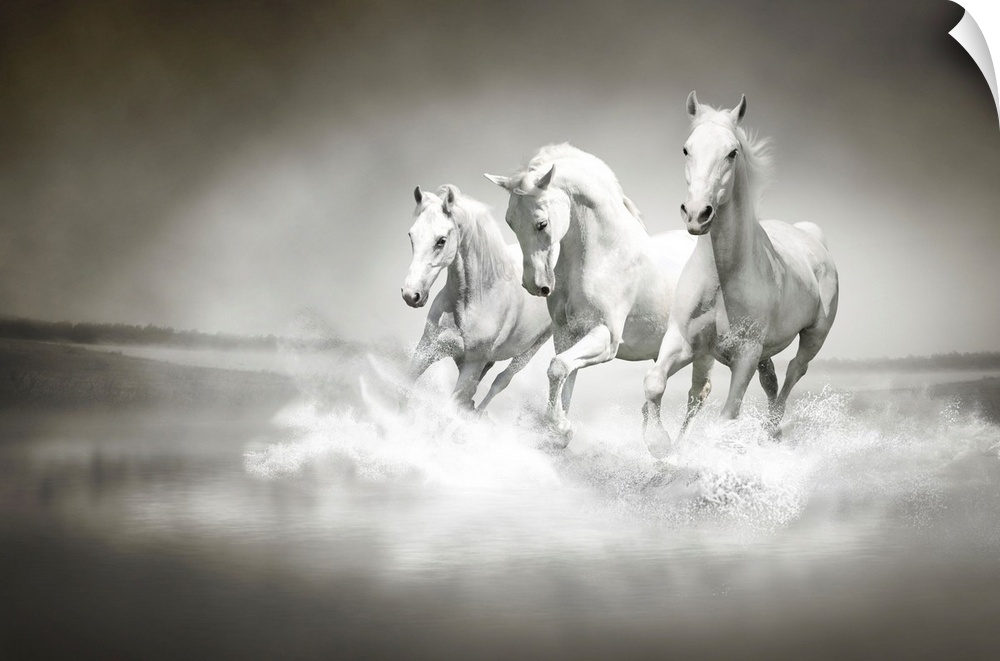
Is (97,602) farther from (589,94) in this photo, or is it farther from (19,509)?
(589,94)

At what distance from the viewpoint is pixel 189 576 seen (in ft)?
11.7

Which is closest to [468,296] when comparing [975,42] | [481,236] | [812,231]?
[481,236]

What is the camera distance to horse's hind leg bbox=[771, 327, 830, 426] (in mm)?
5039

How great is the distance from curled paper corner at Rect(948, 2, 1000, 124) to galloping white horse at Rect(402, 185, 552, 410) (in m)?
3.45

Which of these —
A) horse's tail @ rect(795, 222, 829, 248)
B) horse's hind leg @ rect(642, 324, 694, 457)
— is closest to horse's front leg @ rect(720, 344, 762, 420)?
horse's hind leg @ rect(642, 324, 694, 457)

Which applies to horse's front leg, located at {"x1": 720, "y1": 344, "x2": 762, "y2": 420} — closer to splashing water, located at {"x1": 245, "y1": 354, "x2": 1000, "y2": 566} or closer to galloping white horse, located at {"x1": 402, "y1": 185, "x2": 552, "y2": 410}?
splashing water, located at {"x1": 245, "y1": 354, "x2": 1000, "y2": 566}

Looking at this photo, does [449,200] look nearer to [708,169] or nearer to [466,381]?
[466,381]

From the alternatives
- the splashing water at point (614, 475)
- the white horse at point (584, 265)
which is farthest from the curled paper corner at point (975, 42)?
the white horse at point (584, 265)

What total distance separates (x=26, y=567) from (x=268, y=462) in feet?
6.59

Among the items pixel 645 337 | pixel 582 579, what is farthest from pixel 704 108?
pixel 582 579

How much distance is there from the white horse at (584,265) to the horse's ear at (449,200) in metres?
0.52

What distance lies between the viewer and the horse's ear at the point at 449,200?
16.5 ft

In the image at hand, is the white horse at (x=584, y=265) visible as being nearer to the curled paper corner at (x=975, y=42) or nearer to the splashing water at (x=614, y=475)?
the splashing water at (x=614, y=475)

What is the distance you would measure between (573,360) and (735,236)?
78 centimetres
